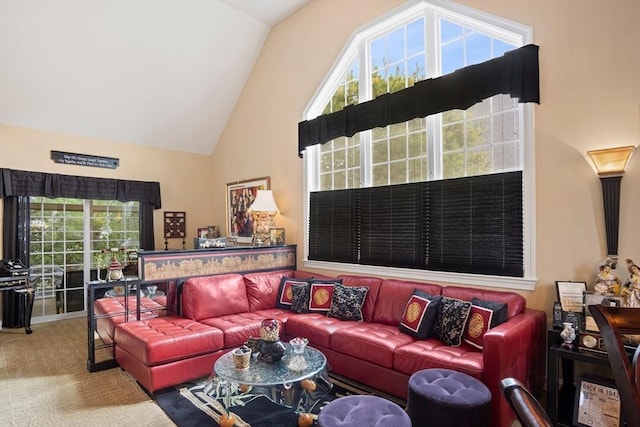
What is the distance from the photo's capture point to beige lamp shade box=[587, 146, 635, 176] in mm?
2553

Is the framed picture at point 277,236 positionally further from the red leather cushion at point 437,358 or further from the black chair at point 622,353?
the black chair at point 622,353

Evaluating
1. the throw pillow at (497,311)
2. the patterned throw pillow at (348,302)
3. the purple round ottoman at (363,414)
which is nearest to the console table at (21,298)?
the patterned throw pillow at (348,302)

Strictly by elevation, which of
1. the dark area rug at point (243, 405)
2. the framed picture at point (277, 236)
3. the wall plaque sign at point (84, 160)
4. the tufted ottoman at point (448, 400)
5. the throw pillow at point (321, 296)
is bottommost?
the dark area rug at point (243, 405)

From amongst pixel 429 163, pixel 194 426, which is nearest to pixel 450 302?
pixel 429 163

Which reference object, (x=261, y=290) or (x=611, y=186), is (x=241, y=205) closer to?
(x=261, y=290)

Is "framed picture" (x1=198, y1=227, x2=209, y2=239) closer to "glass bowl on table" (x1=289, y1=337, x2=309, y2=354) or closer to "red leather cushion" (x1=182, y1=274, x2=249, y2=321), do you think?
"red leather cushion" (x1=182, y1=274, x2=249, y2=321)

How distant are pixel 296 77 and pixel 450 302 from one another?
3797 mm

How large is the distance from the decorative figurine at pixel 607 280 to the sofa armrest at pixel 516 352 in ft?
1.58

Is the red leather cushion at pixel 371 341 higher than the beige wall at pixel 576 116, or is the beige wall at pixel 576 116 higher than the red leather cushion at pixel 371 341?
the beige wall at pixel 576 116

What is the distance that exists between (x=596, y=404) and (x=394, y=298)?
1.71 meters

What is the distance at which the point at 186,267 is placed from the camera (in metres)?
4.14

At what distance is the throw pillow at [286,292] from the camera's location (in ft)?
14.3

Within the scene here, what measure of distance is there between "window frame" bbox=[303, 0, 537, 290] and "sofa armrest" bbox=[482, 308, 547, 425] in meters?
0.41

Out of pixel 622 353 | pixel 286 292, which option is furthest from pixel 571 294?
pixel 286 292
